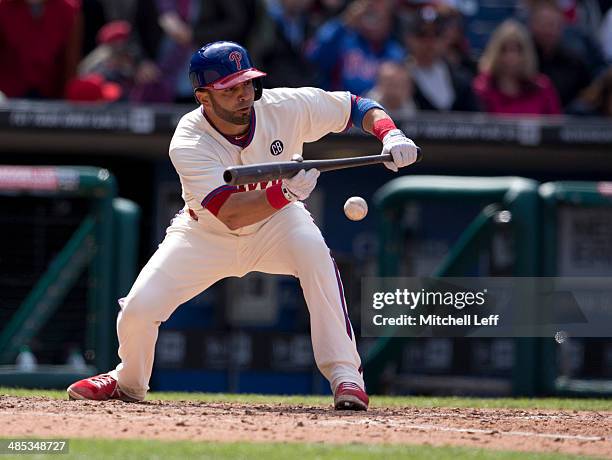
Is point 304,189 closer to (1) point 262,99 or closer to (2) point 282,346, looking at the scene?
(1) point 262,99

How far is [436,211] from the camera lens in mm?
10047

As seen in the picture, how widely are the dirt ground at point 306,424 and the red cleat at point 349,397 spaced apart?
0.07 m

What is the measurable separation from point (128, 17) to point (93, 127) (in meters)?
1.36

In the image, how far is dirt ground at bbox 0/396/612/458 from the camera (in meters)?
4.52

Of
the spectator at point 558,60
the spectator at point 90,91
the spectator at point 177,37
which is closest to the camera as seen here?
the spectator at point 90,91

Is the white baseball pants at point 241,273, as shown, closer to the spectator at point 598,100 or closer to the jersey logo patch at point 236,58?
the jersey logo patch at point 236,58

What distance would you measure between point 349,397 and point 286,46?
479 centimetres

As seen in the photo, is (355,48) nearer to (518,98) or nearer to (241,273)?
(518,98)

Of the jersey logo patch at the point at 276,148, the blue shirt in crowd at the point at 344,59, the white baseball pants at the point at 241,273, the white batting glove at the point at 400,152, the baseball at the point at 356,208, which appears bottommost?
the white baseball pants at the point at 241,273

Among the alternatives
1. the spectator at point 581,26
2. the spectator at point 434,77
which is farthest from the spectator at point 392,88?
the spectator at point 581,26

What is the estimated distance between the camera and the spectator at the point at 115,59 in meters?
9.23

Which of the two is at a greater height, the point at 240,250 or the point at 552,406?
the point at 240,250

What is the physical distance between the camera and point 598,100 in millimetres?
10039

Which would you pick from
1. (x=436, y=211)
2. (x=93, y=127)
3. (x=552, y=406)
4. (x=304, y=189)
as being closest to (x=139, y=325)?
(x=304, y=189)
